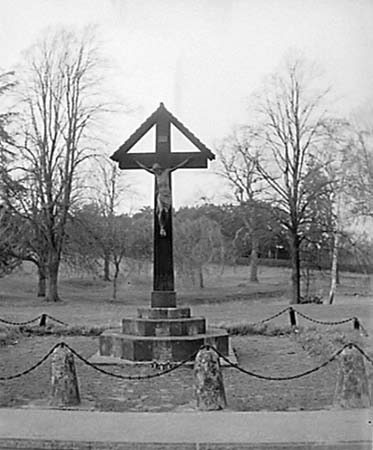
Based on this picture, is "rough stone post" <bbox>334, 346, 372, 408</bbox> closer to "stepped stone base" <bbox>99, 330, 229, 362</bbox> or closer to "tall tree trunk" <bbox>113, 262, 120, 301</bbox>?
"stepped stone base" <bbox>99, 330, 229, 362</bbox>

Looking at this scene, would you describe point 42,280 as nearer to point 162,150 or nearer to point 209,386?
point 162,150

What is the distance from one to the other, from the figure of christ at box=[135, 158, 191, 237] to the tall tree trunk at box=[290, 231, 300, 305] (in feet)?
23.8

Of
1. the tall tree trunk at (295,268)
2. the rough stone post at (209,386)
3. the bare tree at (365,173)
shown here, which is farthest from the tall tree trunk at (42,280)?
the bare tree at (365,173)

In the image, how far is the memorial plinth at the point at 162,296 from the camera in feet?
18.4

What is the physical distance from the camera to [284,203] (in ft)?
44.9

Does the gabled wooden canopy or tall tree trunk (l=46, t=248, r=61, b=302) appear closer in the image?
the gabled wooden canopy

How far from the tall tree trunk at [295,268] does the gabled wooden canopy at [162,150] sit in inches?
285

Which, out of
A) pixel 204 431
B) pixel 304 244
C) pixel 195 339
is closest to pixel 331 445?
pixel 204 431

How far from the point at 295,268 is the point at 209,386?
9503 mm

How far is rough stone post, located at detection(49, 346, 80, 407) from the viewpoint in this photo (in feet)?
12.8

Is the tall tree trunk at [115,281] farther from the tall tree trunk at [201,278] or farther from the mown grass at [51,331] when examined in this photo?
the mown grass at [51,331]

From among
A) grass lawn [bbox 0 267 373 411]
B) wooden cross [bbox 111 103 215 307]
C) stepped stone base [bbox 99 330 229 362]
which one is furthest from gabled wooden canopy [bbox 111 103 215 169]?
grass lawn [bbox 0 267 373 411]

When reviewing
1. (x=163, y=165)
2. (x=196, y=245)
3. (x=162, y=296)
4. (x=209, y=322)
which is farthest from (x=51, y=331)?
(x=196, y=245)

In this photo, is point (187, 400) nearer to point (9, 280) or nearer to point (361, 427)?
point (361, 427)
